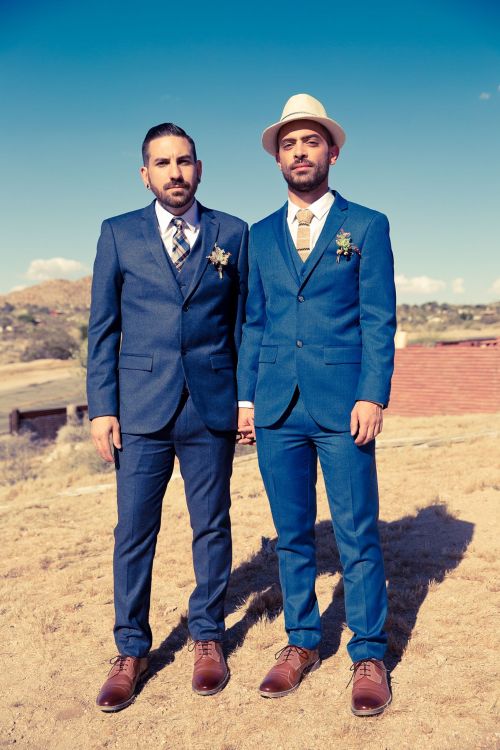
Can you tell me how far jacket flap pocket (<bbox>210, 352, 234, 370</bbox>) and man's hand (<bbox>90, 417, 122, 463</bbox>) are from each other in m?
0.60

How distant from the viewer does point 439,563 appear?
215 inches

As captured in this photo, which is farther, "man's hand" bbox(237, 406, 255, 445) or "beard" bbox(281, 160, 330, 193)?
"man's hand" bbox(237, 406, 255, 445)

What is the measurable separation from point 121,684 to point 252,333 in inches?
75.9

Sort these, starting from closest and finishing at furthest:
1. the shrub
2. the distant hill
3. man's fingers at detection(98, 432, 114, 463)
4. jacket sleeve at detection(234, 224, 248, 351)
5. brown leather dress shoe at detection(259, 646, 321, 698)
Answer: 1. brown leather dress shoe at detection(259, 646, 321, 698)
2. man's fingers at detection(98, 432, 114, 463)
3. jacket sleeve at detection(234, 224, 248, 351)
4. the shrub
5. the distant hill

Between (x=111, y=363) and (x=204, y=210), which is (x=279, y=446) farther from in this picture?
(x=204, y=210)

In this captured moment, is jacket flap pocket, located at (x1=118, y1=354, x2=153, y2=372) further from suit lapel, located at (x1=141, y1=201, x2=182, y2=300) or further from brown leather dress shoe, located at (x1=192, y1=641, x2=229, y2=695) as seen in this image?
brown leather dress shoe, located at (x1=192, y1=641, x2=229, y2=695)

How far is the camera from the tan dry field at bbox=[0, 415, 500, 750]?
10.7ft

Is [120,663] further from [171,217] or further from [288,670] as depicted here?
[171,217]

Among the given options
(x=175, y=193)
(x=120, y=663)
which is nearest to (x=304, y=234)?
(x=175, y=193)

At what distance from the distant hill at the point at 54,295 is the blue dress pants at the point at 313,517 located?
98479 mm

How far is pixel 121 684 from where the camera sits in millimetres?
3555

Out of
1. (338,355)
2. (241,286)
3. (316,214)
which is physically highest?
(316,214)

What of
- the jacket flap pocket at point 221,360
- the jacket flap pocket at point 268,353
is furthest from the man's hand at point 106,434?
the jacket flap pocket at point 268,353

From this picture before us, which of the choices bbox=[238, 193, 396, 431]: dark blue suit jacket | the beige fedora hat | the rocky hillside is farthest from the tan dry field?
the rocky hillside
